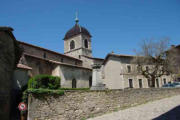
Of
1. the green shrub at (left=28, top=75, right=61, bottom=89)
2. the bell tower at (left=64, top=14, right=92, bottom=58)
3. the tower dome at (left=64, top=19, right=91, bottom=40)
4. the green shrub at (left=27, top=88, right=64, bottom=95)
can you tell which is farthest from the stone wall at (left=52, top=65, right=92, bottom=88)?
the tower dome at (left=64, top=19, right=91, bottom=40)

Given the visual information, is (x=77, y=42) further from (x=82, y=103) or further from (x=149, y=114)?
(x=149, y=114)

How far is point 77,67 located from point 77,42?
1597cm

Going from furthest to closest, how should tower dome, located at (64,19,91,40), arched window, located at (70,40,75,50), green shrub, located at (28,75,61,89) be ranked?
arched window, located at (70,40,75,50) < tower dome, located at (64,19,91,40) < green shrub, located at (28,75,61,89)

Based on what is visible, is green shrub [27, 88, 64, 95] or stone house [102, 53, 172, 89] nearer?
green shrub [27, 88, 64, 95]

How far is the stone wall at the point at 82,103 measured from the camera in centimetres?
800

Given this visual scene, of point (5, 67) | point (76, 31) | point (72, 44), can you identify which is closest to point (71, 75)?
point (5, 67)

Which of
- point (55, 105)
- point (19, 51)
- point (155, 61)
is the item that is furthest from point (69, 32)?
point (55, 105)

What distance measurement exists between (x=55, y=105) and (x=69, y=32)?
104 feet

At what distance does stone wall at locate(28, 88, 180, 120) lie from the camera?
800cm

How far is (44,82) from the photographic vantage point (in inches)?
414

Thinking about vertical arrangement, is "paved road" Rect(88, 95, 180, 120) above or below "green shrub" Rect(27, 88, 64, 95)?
below

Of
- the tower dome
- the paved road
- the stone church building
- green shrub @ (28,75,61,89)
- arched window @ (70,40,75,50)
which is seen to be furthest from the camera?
arched window @ (70,40,75,50)

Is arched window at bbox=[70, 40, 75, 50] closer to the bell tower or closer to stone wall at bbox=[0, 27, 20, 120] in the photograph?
the bell tower

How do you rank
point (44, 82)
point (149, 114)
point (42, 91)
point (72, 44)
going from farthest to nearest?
point (72, 44), point (44, 82), point (149, 114), point (42, 91)
